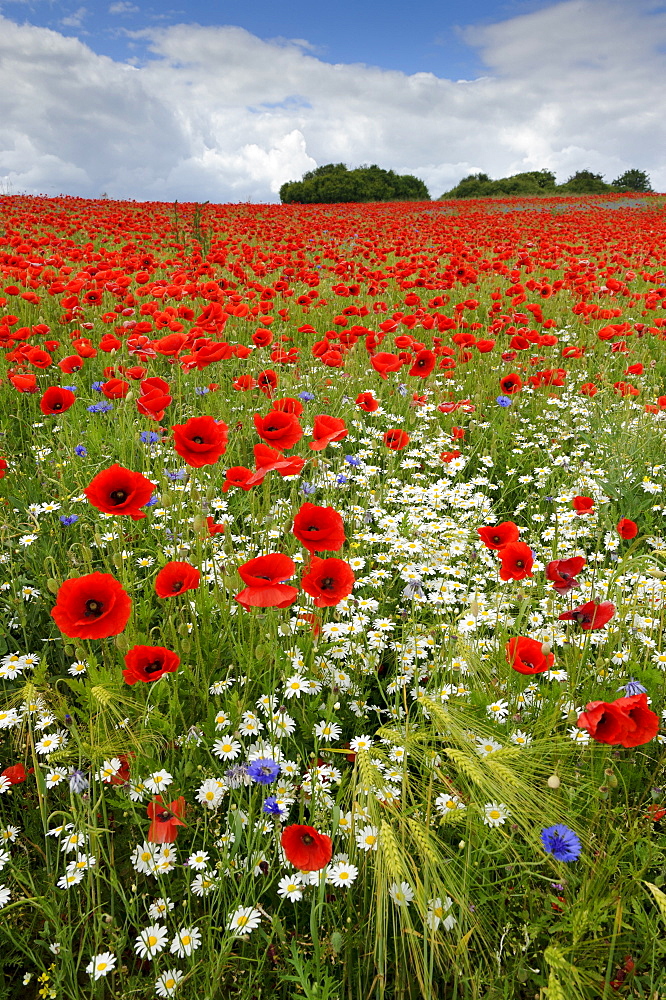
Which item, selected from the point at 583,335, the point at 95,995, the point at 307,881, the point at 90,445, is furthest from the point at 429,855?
the point at 583,335

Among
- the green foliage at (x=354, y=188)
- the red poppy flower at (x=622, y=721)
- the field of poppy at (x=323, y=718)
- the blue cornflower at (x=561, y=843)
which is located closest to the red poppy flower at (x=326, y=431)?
the field of poppy at (x=323, y=718)

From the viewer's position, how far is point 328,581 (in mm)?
1950

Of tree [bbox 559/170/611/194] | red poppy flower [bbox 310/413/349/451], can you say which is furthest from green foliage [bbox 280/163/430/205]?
red poppy flower [bbox 310/413/349/451]

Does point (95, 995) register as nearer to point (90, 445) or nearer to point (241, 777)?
point (241, 777)

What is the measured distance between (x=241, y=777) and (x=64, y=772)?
2.08 feet

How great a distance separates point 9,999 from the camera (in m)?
1.56

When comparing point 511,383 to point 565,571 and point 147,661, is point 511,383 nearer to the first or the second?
point 565,571

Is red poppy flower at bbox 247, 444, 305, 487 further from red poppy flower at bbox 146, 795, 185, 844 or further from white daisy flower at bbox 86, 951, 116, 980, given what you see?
white daisy flower at bbox 86, 951, 116, 980

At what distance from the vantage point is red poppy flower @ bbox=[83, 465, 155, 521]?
6.18 ft

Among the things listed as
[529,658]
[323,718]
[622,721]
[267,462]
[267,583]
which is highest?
[267,462]

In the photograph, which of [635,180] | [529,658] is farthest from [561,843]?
[635,180]

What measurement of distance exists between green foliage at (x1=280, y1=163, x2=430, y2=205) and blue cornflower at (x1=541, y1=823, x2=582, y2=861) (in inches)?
1428

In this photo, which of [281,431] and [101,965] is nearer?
[101,965]

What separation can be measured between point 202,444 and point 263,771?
1.09 meters
